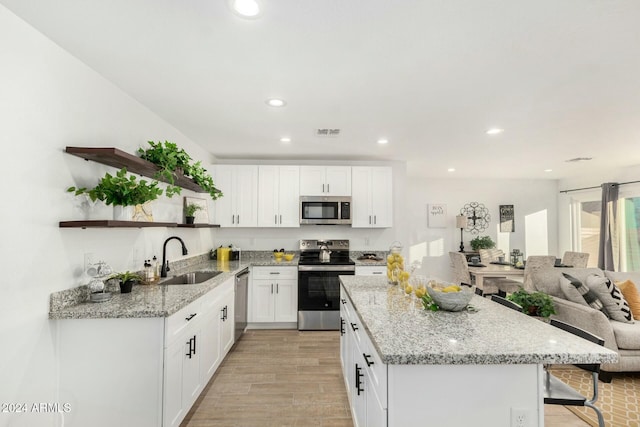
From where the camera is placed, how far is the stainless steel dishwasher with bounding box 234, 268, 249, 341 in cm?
366

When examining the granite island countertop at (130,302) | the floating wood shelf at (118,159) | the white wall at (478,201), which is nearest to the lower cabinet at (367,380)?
the granite island countertop at (130,302)

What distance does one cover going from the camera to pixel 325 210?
4504 millimetres

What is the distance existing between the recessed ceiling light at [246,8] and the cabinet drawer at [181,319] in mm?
1755

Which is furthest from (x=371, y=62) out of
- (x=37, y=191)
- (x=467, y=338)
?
(x=37, y=191)

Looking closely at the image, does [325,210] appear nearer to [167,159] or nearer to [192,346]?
[167,159]

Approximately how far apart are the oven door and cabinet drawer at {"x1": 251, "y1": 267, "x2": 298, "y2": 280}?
0.40ft

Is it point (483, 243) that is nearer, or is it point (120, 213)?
point (120, 213)

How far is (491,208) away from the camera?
22.4ft

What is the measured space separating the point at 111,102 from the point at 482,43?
8.43ft

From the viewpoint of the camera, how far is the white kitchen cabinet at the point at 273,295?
4195 mm

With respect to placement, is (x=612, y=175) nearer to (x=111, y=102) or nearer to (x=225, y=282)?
(x=225, y=282)

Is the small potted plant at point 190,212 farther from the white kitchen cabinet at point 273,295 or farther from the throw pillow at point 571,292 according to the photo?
the throw pillow at point 571,292

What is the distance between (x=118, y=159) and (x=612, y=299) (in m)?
4.56

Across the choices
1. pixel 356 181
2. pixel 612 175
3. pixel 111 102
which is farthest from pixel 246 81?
pixel 612 175
